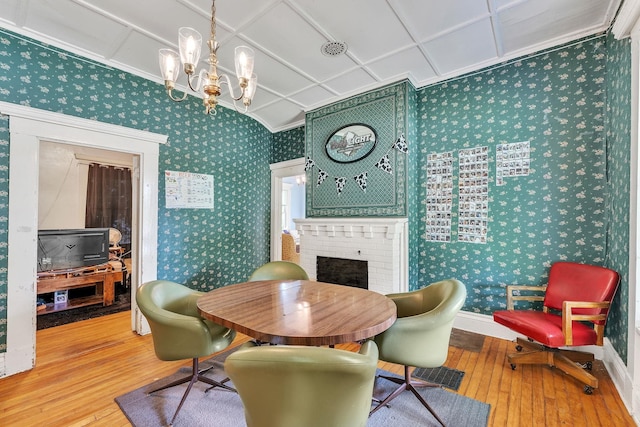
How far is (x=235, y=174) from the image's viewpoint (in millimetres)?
4066

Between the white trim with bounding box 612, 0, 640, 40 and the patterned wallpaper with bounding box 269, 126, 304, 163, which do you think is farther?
the patterned wallpaper with bounding box 269, 126, 304, 163

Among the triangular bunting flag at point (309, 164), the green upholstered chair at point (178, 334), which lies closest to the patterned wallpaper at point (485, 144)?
the triangular bunting flag at point (309, 164)

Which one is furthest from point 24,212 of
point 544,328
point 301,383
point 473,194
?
point 544,328

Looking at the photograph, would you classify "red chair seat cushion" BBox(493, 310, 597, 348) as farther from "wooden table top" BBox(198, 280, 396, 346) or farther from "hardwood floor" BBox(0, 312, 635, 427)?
"wooden table top" BBox(198, 280, 396, 346)

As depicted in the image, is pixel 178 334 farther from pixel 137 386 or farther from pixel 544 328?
pixel 544 328

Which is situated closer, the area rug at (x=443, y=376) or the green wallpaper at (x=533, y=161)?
the area rug at (x=443, y=376)

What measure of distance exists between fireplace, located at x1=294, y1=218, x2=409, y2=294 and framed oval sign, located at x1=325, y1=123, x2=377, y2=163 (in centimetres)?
82

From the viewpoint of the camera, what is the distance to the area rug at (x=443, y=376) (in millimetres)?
2154

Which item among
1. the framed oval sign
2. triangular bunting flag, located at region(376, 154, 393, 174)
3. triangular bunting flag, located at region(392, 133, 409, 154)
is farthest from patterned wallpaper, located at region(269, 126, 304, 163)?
triangular bunting flag, located at region(392, 133, 409, 154)

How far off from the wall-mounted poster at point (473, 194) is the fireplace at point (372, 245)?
25.2 inches

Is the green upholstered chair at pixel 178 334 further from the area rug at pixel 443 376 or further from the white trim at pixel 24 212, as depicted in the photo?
the area rug at pixel 443 376

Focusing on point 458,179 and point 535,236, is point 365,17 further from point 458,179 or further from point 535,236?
point 535,236

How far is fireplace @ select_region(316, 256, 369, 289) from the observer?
134 inches

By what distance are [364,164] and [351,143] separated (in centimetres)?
35
